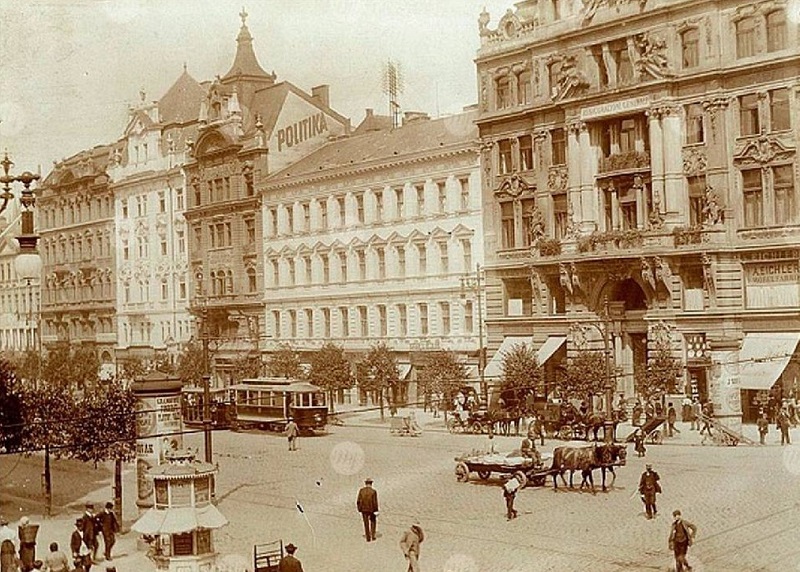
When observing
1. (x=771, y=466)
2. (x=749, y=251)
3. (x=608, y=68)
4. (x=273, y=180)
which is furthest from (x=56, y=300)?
(x=771, y=466)

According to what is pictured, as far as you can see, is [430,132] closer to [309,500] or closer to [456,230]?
[456,230]

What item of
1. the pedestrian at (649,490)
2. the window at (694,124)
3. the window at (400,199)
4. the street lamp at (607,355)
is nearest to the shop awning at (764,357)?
the street lamp at (607,355)

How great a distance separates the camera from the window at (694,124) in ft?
103

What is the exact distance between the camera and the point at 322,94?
50125 mm

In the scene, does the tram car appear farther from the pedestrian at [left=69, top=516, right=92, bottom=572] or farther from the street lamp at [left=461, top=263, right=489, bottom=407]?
the pedestrian at [left=69, top=516, right=92, bottom=572]

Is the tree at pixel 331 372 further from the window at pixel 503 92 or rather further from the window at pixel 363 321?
the window at pixel 503 92

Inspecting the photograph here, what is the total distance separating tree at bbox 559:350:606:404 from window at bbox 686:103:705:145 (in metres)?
6.73

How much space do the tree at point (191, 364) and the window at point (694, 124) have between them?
15571 mm

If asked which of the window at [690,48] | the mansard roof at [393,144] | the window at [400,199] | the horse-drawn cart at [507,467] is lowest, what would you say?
the horse-drawn cart at [507,467]

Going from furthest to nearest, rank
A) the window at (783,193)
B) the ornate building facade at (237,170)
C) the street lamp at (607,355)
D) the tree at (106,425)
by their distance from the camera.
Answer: the ornate building facade at (237,170) → the window at (783,193) → the street lamp at (607,355) → the tree at (106,425)

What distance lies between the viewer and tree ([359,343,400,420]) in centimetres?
3491

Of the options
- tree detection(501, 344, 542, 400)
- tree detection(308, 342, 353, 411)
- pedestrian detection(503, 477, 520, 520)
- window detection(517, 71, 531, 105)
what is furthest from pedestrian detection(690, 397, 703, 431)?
window detection(517, 71, 531, 105)

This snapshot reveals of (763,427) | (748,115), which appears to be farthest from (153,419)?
(748,115)

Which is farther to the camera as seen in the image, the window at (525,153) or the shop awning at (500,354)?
the window at (525,153)
